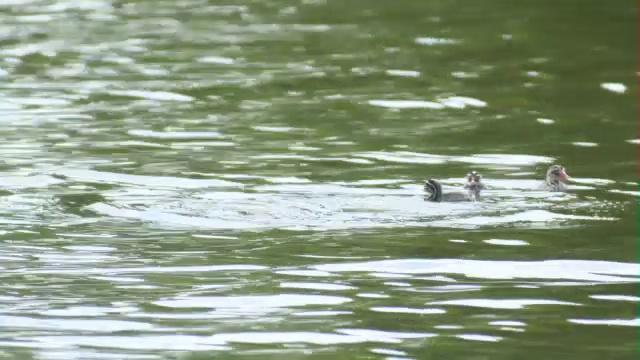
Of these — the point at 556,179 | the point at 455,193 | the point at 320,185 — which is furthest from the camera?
the point at 320,185

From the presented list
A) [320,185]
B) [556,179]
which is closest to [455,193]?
[556,179]

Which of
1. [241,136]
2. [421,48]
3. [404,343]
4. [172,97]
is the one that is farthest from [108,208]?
[421,48]

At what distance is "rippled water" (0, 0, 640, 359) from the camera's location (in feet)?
36.6

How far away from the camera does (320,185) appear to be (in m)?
16.4

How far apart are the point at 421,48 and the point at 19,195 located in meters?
10.9

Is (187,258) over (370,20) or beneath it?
beneath

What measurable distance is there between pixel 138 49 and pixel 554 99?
7.90m

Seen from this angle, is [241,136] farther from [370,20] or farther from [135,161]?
[370,20]

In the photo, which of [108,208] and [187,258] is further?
[108,208]

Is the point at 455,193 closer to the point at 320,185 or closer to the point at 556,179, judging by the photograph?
the point at 556,179

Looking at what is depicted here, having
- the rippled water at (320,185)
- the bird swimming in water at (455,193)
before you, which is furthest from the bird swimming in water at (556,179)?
the bird swimming in water at (455,193)

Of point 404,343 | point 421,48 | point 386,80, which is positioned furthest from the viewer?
point 421,48

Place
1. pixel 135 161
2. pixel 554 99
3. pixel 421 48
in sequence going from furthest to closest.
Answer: pixel 421 48 < pixel 554 99 < pixel 135 161

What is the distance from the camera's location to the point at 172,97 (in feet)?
73.5
